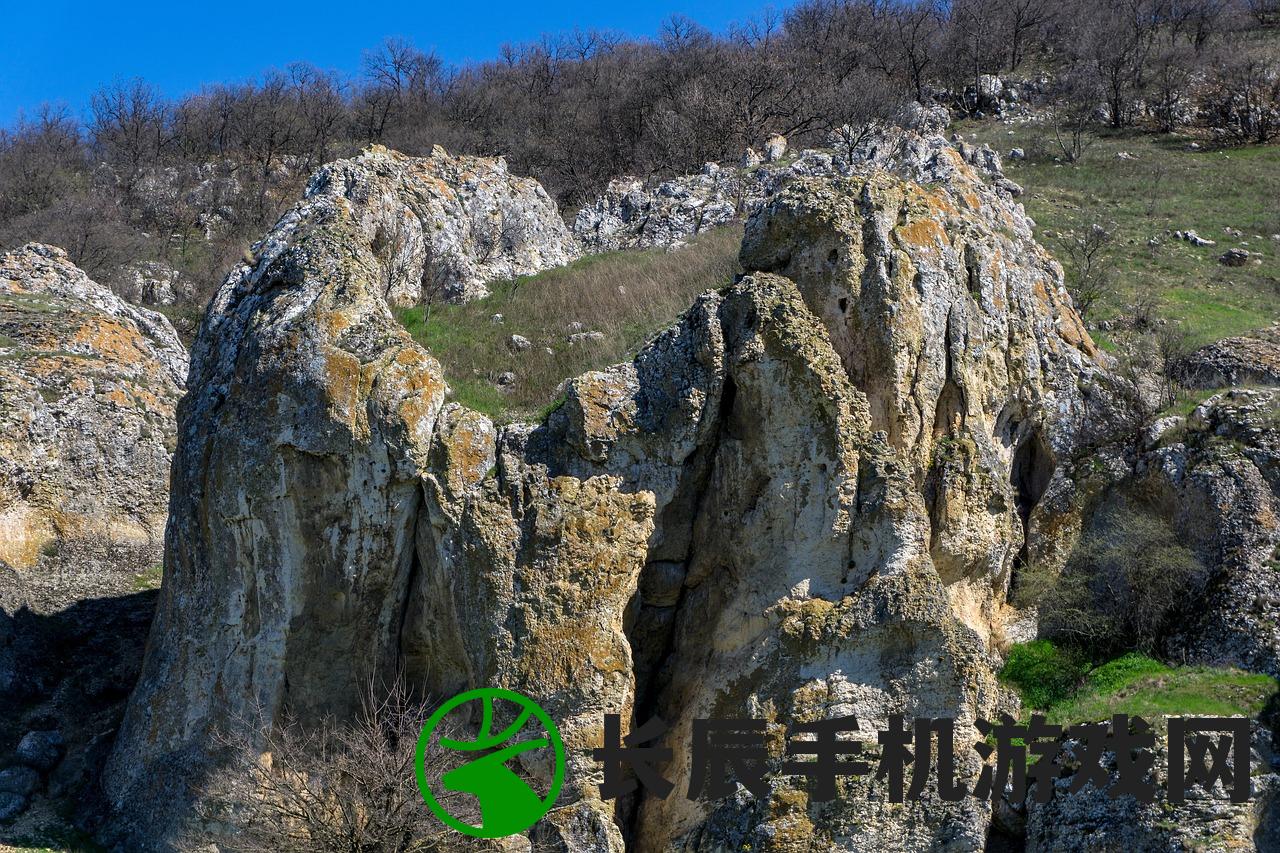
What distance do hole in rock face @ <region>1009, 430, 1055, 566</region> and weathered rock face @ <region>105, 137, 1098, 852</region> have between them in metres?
1.19

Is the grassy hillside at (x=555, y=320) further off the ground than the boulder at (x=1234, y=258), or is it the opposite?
the boulder at (x=1234, y=258)

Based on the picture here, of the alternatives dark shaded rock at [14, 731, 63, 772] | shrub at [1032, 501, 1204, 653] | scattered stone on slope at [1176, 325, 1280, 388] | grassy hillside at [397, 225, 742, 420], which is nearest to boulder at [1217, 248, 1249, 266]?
scattered stone on slope at [1176, 325, 1280, 388]

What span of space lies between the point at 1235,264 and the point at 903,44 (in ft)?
114

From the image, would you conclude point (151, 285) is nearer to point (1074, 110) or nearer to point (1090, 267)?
point (1090, 267)

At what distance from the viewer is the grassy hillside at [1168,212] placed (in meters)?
29.5

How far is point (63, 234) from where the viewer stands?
44125 millimetres

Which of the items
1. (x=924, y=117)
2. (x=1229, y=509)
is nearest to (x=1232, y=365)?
(x=1229, y=509)

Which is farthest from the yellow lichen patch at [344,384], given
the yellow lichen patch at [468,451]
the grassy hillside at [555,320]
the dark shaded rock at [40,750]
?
the dark shaded rock at [40,750]

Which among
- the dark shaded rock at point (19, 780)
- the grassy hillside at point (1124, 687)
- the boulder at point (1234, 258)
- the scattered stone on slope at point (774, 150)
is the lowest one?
the dark shaded rock at point (19, 780)

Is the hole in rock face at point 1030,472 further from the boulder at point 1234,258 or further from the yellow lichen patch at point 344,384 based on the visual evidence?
the boulder at point 1234,258

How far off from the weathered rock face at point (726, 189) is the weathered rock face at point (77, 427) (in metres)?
13.6

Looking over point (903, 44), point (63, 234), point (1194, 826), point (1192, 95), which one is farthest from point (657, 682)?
point (903, 44)

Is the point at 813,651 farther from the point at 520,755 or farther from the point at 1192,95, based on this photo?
the point at 1192,95

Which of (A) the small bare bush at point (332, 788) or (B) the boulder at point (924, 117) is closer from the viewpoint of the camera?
(A) the small bare bush at point (332, 788)
